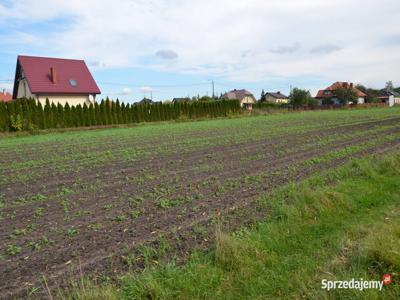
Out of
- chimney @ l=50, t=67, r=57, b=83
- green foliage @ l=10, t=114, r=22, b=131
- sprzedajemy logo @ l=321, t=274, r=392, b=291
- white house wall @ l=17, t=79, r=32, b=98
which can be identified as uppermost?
chimney @ l=50, t=67, r=57, b=83

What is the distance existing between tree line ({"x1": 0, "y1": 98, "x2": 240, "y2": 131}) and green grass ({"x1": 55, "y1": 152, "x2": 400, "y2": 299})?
28.3 m

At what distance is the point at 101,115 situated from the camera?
116ft

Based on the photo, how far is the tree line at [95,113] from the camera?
28.6 m

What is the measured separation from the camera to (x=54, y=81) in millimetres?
41750

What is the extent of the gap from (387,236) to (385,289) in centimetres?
101

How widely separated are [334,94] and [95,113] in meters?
73.9

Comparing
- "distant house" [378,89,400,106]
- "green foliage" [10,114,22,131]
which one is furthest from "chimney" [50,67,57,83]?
"distant house" [378,89,400,106]

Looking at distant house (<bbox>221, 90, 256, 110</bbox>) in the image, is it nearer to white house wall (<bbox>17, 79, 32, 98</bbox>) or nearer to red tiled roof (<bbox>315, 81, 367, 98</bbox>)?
red tiled roof (<bbox>315, 81, 367, 98</bbox>)

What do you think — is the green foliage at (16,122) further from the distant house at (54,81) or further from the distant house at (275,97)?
the distant house at (275,97)

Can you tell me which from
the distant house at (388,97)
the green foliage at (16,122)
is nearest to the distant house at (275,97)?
the distant house at (388,97)

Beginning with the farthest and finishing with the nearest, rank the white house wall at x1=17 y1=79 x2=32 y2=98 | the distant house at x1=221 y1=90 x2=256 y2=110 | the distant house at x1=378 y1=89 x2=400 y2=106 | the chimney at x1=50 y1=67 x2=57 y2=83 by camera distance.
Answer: the distant house at x1=378 y1=89 x2=400 y2=106
the distant house at x1=221 y1=90 x2=256 y2=110
the chimney at x1=50 y1=67 x2=57 y2=83
the white house wall at x1=17 y1=79 x2=32 y2=98

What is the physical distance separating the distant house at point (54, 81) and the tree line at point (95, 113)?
6.19 metres

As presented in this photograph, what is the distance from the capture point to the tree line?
28.6 metres

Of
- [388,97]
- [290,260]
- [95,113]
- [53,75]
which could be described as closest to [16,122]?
[95,113]
